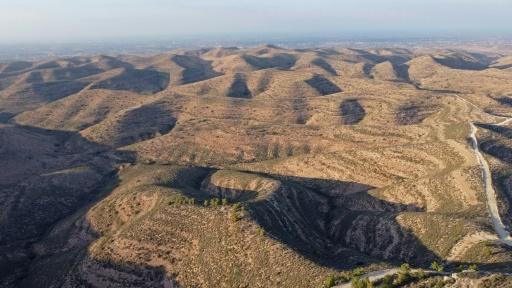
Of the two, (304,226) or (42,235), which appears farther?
(42,235)

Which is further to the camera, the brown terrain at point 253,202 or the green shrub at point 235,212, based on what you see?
the green shrub at point 235,212

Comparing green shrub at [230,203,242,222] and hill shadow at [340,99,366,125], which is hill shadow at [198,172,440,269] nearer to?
green shrub at [230,203,242,222]

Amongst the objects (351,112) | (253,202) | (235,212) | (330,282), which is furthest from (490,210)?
(351,112)

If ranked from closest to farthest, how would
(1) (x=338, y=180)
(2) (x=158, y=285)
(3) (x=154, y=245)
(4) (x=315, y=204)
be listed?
(2) (x=158, y=285) → (3) (x=154, y=245) → (4) (x=315, y=204) → (1) (x=338, y=180)

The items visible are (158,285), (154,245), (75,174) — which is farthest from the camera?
(75,174)

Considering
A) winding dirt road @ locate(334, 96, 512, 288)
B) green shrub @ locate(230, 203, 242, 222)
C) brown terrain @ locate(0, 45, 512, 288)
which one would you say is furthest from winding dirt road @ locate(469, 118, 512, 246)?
green shrub @ locate(230, 203, 242, 222)

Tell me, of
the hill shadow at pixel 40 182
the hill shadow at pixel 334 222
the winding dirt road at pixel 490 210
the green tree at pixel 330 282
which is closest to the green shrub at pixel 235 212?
the hill shadow at pixel 334 222

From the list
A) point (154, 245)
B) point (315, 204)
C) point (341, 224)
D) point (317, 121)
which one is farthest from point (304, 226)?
point (317, 121)

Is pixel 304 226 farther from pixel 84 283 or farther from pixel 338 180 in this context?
pixel 84 283

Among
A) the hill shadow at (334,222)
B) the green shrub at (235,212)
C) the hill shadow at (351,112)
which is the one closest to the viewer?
the hill shadow at (334,222)

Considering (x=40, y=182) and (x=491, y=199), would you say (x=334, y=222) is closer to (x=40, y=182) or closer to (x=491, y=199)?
(x=491, y=199)

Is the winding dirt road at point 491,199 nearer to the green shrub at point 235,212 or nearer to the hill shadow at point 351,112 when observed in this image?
the green shrub at point 235,212
